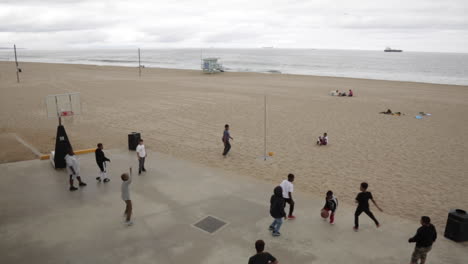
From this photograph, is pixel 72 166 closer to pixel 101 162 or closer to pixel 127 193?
pixel 101 162

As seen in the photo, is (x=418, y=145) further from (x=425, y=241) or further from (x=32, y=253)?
(x=32, y=253)

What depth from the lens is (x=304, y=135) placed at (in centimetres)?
1609

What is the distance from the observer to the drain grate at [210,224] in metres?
7.16

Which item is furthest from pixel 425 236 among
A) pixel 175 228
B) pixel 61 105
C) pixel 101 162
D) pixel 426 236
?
pixel 61 105

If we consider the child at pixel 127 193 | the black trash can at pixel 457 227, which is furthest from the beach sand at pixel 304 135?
the child at pixel 127 193

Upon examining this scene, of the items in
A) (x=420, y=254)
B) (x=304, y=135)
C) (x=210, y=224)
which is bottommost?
(x=210, y=224)

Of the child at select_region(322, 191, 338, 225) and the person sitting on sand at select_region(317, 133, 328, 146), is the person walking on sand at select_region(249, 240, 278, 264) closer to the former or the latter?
the child at select_region(322, 191, 338, 225)

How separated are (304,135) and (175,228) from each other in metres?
10.3

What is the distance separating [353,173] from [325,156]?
1886mm

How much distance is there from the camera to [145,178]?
9984 mm

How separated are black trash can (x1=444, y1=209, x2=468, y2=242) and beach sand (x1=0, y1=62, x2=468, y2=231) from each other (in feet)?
2.59

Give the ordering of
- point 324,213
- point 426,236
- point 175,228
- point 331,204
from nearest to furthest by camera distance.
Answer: point 426,236 → point 175,228 → point 331,204 → point 324,213

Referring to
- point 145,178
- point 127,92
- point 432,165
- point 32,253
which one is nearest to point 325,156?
point 432,165

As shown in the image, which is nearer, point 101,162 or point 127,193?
point 127,193
